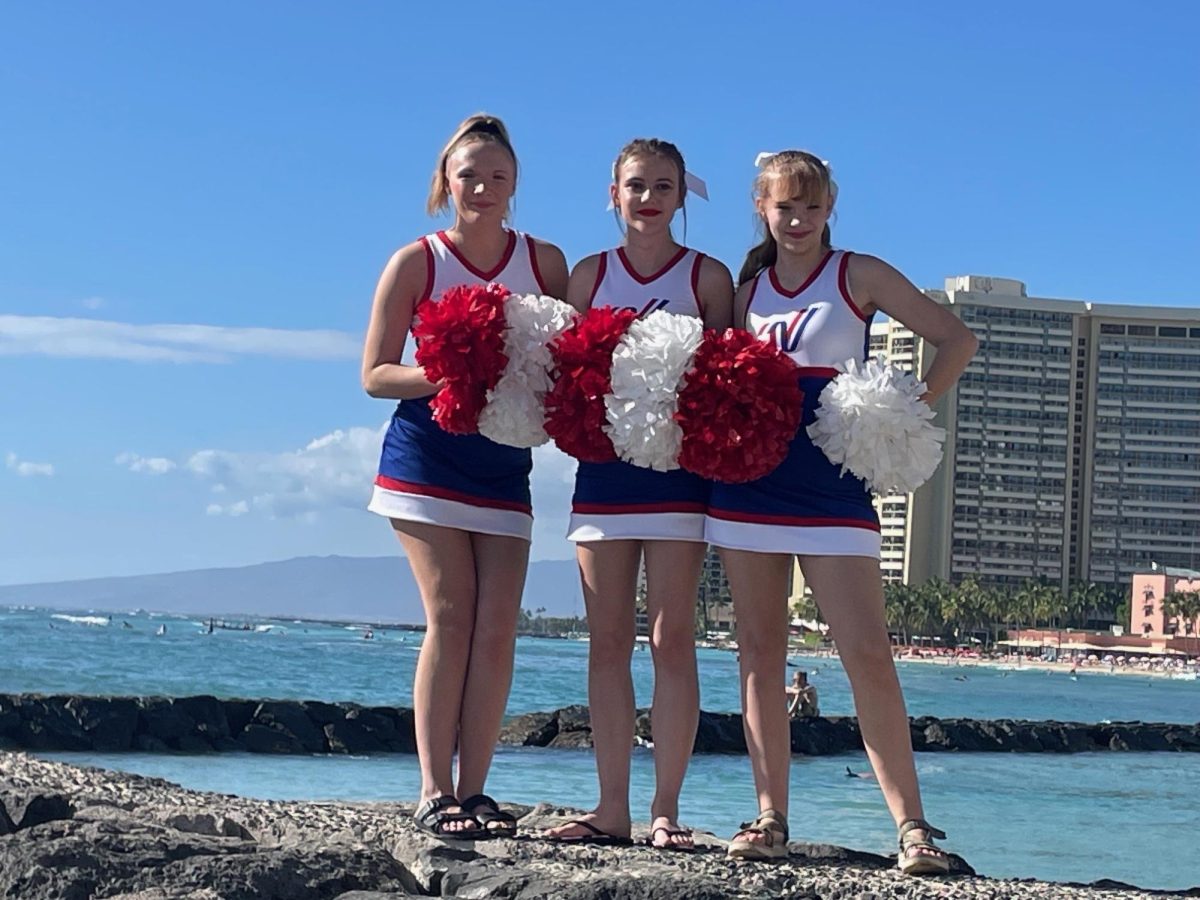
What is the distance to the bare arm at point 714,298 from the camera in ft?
16.3

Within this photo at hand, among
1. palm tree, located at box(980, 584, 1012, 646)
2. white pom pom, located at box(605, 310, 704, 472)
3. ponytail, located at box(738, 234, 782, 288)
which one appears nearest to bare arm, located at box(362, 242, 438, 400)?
white pom pom, located at box(605, 310, 704, 472)

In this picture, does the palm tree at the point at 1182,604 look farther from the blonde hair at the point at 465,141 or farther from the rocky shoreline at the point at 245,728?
the blonde hair at the point at 465,141

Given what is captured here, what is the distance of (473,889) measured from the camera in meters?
4.12

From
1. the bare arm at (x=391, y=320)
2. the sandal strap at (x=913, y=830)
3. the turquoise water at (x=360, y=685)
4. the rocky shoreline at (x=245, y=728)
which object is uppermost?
the bare arm at (x=391, y=320)

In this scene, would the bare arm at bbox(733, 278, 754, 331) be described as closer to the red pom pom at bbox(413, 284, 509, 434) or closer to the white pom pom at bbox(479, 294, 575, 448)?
the white pom pom at bbox(479, 294, 575, 448)

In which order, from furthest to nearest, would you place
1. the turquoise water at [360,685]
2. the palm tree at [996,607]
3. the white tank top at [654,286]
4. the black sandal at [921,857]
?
the palm tree at [996,607]
the turquoise water at [360,685]
the white tank top at [654,286]
the black sandal at [921,857]

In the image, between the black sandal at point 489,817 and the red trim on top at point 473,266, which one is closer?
the black sandal at point 489,817

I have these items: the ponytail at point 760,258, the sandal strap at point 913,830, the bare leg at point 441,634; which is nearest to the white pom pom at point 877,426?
the ponytail at point 760,258

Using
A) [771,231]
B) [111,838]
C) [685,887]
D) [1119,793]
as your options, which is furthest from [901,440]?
[1119,793]

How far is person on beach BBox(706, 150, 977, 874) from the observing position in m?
4.69

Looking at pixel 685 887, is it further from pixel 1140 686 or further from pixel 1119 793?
pixel 1140 686

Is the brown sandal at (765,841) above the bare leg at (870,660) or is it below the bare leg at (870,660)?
below

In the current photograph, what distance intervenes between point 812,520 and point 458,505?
3.37ft

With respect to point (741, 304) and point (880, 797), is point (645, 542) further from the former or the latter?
point (880, 797)
